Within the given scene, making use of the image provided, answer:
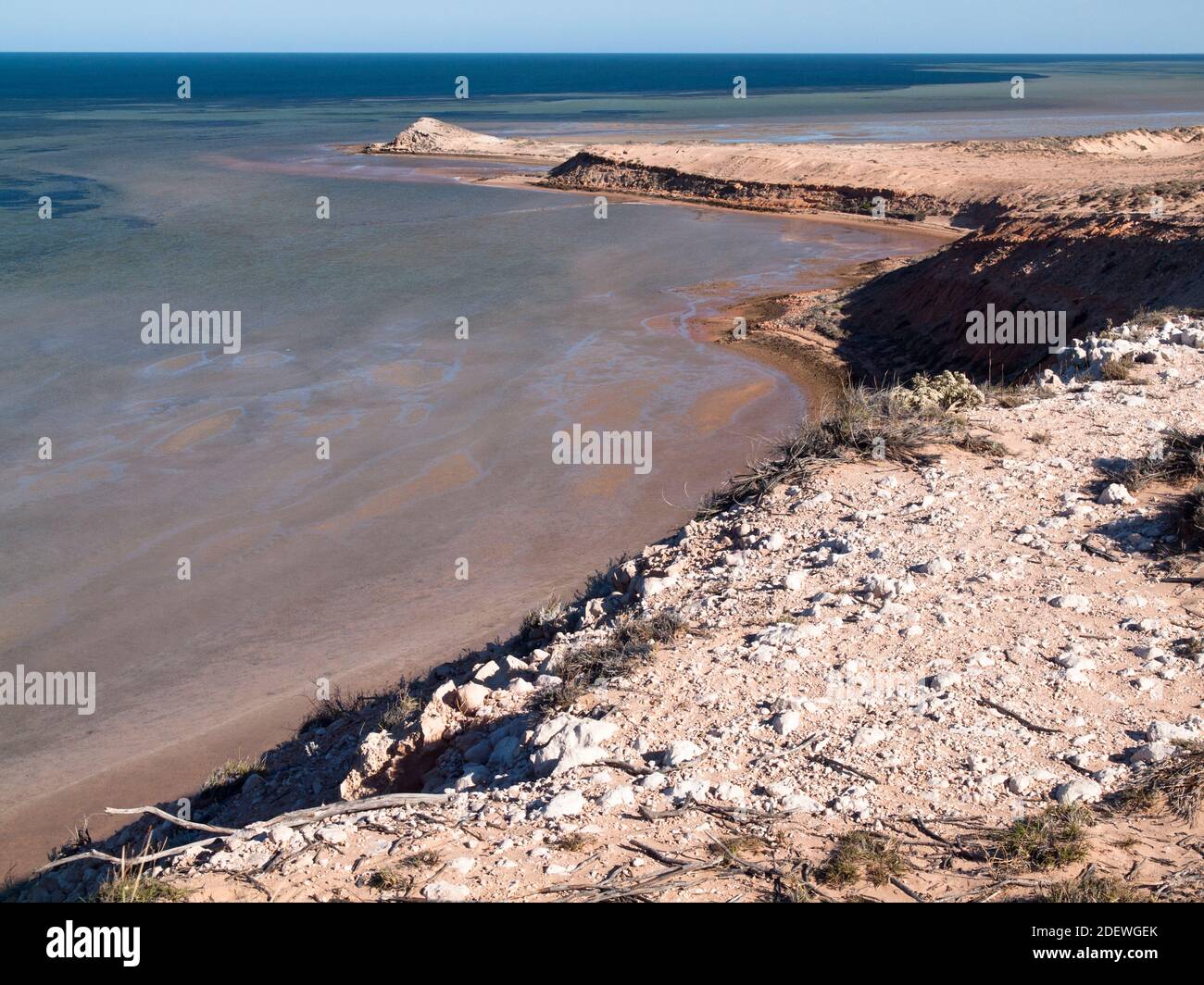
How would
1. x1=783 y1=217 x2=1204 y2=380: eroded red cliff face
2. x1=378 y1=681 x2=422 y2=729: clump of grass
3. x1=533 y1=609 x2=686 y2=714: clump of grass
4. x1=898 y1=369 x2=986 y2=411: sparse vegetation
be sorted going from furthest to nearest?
x1=783 y1=217 x2=1204 y2=380: eroded red cliff face, x1=898 y1=369 x2=986 y2=411: sparse vegetation, x1=378 y1=681 x2=422 y2=729: clump of grass, x1=533 y1=609 x2=686 y2=714: clump of grass

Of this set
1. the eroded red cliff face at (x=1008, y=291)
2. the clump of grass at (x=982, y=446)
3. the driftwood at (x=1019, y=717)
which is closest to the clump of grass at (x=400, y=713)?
the driftwood at (x=1019, y=717)

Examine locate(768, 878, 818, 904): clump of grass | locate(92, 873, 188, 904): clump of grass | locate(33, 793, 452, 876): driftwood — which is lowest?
locate(33, 793, 452, 876): driftwood

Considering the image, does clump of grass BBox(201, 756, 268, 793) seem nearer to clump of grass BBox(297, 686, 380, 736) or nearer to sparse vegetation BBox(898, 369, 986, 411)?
clump of grass BBox(297, 686, 380, 736)

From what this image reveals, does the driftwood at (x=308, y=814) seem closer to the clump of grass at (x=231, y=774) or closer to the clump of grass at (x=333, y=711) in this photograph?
the clump of grass at (x=231, y=774)

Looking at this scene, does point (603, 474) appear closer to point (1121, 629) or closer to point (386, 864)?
point (1121, 629)

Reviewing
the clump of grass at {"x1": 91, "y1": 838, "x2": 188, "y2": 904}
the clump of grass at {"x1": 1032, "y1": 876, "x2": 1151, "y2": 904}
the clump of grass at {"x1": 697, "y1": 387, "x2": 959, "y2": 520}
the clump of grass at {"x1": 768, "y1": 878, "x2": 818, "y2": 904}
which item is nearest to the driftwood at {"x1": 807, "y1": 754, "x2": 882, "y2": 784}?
the clump of grass at {"x1": 768, "y1": 878, "x2": 818, "y2": 904}
